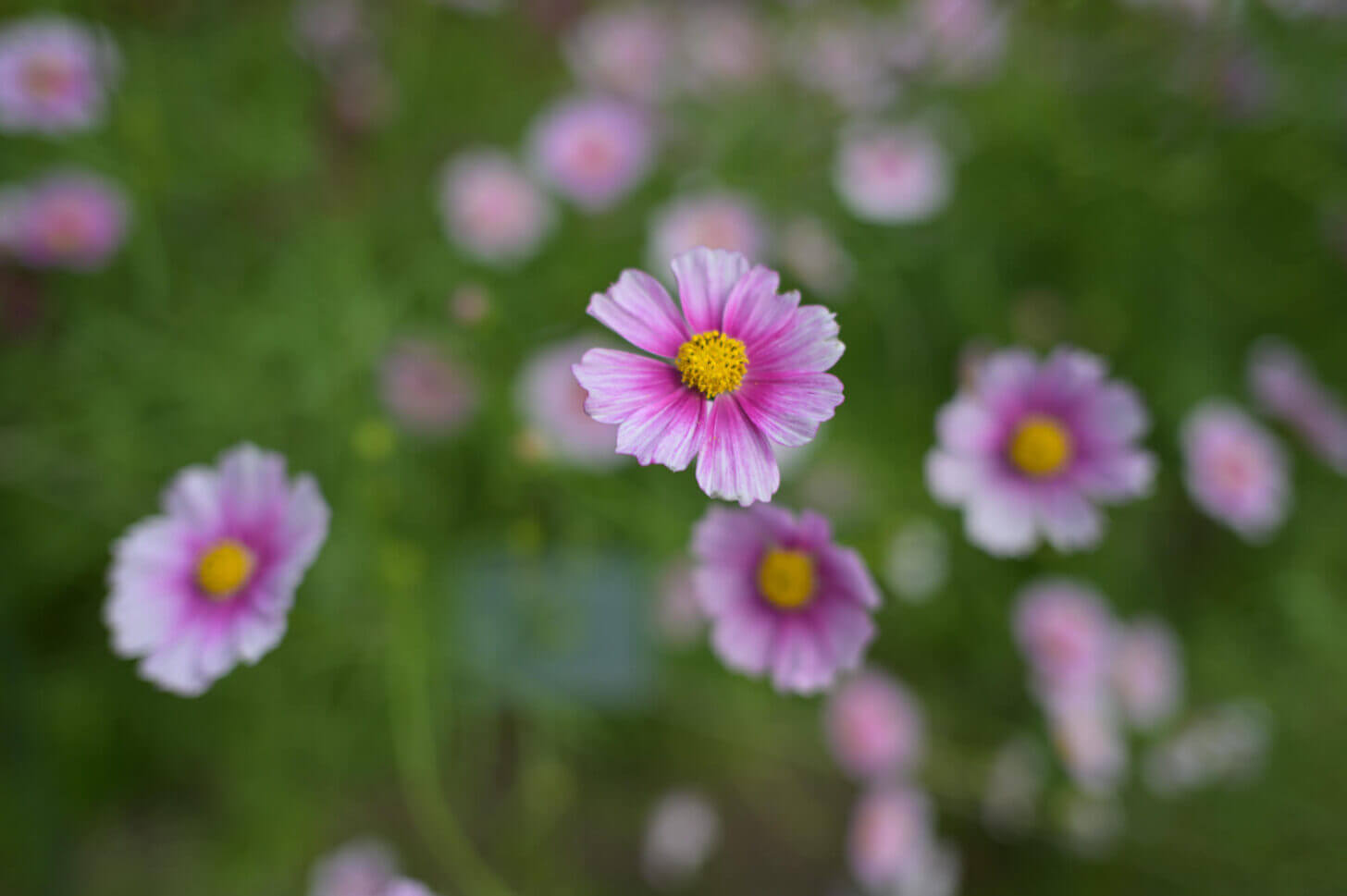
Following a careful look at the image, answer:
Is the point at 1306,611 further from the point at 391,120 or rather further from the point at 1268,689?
the point at 391,120

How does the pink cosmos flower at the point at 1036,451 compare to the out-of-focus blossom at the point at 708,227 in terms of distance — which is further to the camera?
the out-of-focus blossom at the point at 708,227

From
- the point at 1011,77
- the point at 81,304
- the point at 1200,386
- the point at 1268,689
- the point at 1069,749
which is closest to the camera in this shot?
the point at 1069,749

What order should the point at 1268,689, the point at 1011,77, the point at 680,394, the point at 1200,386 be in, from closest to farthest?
the point at 680,394 < the point at 1200,386 < the point at 1268,689 < the point at 1011,77

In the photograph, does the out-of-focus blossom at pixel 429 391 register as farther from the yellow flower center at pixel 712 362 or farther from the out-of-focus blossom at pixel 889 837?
the out-of-focus blossom at pixel 889 837

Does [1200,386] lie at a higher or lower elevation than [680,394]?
higher

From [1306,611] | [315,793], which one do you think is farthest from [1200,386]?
[315,793]

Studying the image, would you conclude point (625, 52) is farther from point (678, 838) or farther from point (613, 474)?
point (678, 838)

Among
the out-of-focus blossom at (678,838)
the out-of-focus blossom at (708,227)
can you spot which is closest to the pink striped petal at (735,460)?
the out-of-focus blossom at (708,227)

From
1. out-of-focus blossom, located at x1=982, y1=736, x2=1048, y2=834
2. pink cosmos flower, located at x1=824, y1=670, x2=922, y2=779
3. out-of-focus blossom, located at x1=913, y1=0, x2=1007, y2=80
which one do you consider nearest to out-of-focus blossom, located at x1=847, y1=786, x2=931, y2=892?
pink cosmos flower, located at x1=824, y1=670, x2=922, y2=779
